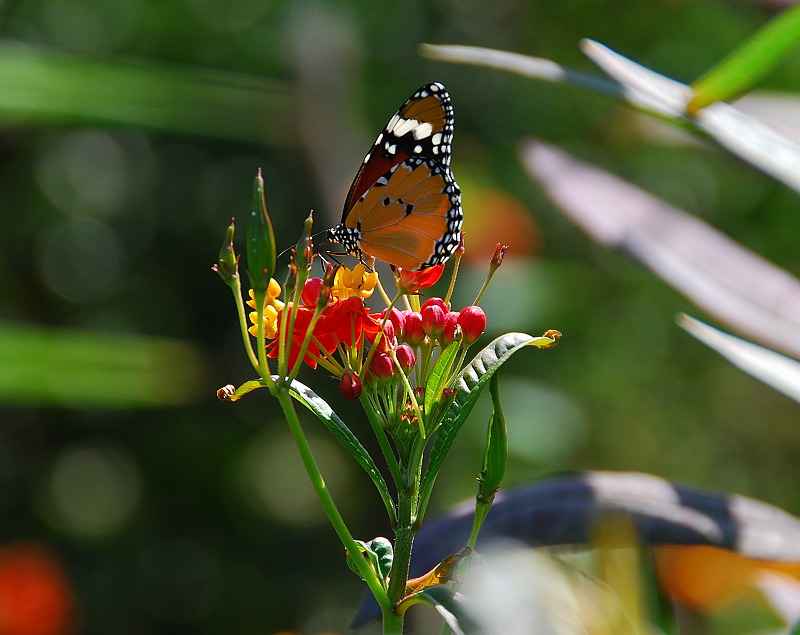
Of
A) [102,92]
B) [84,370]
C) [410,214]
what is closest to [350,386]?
[410,214]

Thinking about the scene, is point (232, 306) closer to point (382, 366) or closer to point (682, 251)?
point (682, 251)

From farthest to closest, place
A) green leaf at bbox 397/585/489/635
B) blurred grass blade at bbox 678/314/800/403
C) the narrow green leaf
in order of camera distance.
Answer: blurred grass blade at bbox 678/314/800/403, the narrow green leaf, green leaf at bbox 397/585/489/635

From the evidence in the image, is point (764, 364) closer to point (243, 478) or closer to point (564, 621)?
point (564, 621)

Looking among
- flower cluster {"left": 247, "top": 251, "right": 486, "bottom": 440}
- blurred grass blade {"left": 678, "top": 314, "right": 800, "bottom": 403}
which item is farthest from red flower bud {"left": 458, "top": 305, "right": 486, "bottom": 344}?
blurred grass blade {"left": 678, "top": 314, "right": 800, "bottom": 403}

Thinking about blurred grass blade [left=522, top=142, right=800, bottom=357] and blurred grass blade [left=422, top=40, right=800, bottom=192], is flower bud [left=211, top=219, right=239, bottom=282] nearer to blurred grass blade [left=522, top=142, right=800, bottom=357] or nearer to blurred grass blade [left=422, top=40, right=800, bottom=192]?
blurred grass blade [left=422, top=40, right=800, bottom=192]

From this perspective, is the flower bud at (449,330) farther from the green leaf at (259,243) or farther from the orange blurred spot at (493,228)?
the orange blurred spot at (493,228)

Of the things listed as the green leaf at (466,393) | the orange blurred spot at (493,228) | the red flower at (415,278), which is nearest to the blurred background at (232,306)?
the orange blurred spot at (493,228)

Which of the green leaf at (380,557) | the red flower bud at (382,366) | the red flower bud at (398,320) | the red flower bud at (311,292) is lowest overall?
the green leaf at (380,557)
